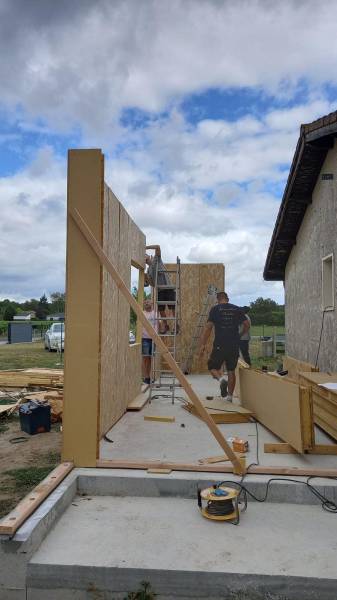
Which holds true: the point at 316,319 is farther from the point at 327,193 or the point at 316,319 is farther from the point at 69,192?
the point at 69,192

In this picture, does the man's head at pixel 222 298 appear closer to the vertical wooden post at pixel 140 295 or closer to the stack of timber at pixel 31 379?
the vertical wooden post at pixel 140 295

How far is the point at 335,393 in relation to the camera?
5.22 m

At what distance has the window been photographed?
8.16 meters

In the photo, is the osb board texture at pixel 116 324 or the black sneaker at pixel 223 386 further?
the black sneaker at pixel 223 386

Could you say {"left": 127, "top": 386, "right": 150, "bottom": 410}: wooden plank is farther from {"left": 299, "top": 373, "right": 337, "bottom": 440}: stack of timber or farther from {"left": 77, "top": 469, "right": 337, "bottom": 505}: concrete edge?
{"left": 77, "top": 469, "right": 337, "bottom": 505}: concrete edge

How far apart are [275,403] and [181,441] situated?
1289 millimetres

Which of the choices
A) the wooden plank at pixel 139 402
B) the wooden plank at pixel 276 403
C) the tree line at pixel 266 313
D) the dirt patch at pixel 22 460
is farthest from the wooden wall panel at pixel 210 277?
the tree line at pixel 266 313

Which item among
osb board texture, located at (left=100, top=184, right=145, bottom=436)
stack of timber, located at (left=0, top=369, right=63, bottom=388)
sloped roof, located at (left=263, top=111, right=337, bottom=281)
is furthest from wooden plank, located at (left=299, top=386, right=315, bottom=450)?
stack of timber, located at (left=0, top=369, right=63, bottom=388)

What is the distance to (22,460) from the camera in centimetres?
582

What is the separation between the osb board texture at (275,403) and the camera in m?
5.14

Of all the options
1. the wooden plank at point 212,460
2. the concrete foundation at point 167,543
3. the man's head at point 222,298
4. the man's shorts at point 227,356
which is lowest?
the concrete foundation at point 167,543

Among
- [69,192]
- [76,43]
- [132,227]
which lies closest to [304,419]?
[69,192]

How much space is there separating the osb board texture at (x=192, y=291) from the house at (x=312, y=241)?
188cm

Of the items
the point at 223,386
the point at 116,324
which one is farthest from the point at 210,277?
the point at 116,324
